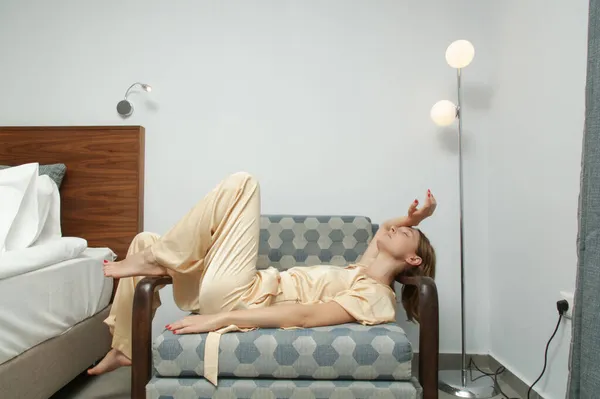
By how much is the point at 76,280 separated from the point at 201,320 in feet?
2.79

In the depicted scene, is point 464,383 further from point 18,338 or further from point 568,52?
point 18,338

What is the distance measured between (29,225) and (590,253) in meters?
2.12

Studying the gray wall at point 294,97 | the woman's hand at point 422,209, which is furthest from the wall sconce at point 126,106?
the woman's hand at point 422,209

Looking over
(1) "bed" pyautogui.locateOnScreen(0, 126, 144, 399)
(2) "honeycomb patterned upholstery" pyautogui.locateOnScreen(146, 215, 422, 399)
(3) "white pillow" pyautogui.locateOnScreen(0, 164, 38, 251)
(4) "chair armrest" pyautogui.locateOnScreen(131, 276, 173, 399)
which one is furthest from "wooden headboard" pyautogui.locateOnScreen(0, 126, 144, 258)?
(2) "honeycomb patterned upholstery" pyautogui.locateOnScreen(146, 215, 422, 399)

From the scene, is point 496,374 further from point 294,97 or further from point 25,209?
point 25,209

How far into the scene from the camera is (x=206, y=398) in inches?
55.2

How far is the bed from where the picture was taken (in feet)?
5.27

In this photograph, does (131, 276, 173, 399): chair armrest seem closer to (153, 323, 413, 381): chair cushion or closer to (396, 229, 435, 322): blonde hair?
(153, 323, 413, 381): chair cushion

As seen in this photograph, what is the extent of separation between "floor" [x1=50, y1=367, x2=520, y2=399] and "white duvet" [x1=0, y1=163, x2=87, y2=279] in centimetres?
64

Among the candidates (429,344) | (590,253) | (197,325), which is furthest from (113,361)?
(590,253)

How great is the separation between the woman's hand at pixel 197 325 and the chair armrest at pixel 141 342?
83 mm

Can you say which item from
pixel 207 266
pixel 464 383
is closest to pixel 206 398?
pixel 207 266

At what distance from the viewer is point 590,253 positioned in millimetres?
1267

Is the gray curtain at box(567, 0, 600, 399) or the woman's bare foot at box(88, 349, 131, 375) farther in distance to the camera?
the woman's bare foot at box(88, 349, 131, 375)
